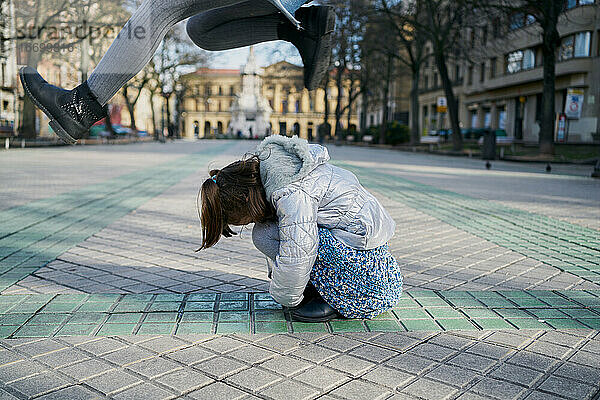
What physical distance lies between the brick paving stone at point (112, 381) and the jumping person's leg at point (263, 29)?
1599 millimetres

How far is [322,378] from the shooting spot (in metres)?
2.12

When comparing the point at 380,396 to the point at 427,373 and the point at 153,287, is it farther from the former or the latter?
the point at 153,287

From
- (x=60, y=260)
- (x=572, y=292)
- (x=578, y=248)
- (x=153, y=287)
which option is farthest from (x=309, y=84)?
(x=578, y=248)

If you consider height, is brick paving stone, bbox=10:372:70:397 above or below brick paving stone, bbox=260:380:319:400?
below

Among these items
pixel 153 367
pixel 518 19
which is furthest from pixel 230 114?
pixel 153 367

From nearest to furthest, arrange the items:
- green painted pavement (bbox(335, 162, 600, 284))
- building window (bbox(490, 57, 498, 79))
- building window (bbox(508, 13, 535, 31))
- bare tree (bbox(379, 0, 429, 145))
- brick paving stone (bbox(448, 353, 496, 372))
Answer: brick paving stone (bbox(448, 353, 496, 372)) → green painted pavement (bbox(335, 162, 600, 284)) → building window (bbox(508, 13, 535, 31)) → bare tree (bbox(379, 0, 429, 145)) → building window (bbox(490, 57, 498, 79))

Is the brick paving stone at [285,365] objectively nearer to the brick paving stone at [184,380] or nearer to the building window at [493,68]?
the brick paving stone at [184,380]

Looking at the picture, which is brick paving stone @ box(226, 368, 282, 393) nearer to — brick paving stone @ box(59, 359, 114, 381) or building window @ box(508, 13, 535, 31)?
brick paving stone @ box(59, 359, 114, 381)

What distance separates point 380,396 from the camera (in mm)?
1977

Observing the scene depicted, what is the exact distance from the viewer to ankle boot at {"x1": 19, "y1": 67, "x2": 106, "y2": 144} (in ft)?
7.30

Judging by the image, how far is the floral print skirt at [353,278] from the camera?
8.62ft

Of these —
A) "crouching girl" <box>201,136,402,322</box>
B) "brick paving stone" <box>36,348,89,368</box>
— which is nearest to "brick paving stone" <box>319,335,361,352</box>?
"crouching girl" <box>201,136,402,322</box>

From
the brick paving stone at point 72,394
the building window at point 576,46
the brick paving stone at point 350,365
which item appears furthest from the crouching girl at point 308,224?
the building window at point 576,46

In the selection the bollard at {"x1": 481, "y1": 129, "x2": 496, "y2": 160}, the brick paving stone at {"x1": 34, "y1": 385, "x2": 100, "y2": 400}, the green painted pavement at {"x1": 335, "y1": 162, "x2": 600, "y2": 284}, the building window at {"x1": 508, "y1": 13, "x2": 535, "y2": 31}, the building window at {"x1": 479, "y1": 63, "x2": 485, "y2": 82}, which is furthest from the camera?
the building window at {"x1": 479, "y1": 63, "x2": 485, "y2": 82}
